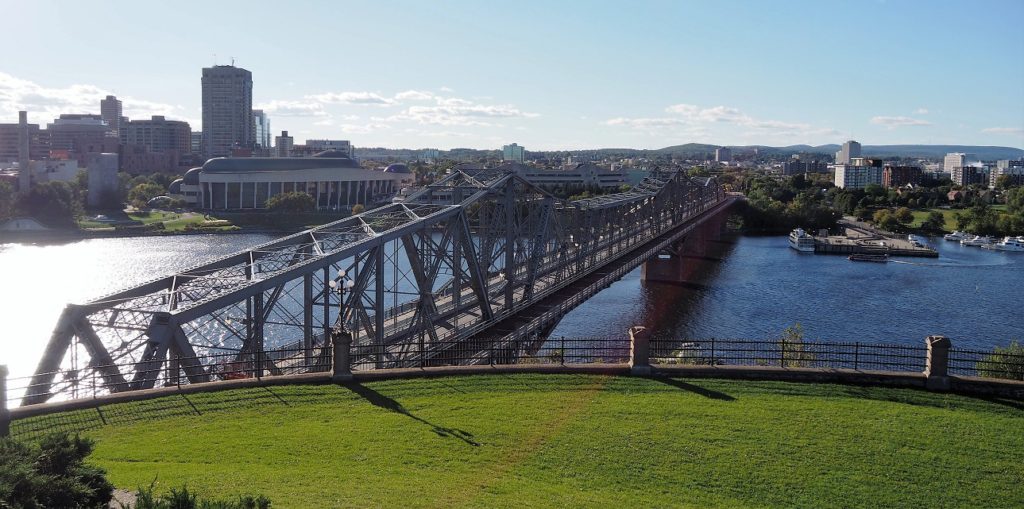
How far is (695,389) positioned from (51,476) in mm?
13465

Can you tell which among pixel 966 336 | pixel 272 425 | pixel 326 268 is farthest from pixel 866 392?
→ pixel 966 336

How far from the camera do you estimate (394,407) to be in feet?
60.1

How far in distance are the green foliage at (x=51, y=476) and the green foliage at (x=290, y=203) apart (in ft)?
386

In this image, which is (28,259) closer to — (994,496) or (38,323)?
(38,323)

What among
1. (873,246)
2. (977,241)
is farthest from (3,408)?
(977,241)

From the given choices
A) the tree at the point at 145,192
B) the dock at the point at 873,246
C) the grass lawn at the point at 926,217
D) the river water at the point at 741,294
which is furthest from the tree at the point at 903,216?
the tree at the point at 145,192

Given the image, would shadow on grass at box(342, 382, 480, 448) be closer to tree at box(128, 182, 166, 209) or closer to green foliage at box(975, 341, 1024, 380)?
green foliage at box(975, 341, 1024, 380)

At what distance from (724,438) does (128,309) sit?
16.9 metres

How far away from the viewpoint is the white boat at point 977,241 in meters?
115

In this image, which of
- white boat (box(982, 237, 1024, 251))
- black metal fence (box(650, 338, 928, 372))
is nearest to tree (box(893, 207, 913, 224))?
white boat (box(982, 237, 1024, 251))

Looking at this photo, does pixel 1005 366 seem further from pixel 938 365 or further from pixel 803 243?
pixel 803 243

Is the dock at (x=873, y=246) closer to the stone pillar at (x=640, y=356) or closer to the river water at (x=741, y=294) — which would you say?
the river water at (x=741, y=294)

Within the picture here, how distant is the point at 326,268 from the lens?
96.3ft

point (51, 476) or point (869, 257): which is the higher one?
point (51, 476)
